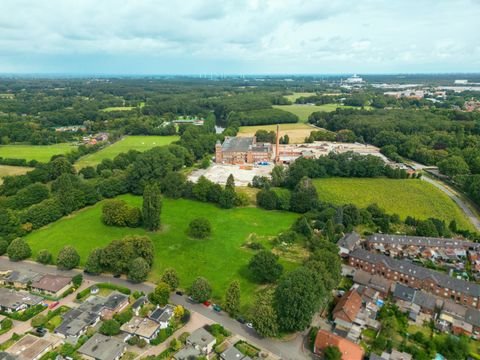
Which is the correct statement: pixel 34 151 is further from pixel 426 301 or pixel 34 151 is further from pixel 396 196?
pixel 426 301

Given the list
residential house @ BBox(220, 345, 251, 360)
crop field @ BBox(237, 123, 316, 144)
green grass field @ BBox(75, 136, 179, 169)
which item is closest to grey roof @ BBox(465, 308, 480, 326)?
residential house @ BBox(220, 345, 251, 360)

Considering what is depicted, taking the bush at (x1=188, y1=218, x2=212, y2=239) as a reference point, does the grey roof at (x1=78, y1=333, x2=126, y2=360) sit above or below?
below

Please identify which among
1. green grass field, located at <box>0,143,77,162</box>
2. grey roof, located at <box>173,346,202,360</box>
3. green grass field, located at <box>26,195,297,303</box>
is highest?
green grass field, located at <box>0,143,77,162</box>

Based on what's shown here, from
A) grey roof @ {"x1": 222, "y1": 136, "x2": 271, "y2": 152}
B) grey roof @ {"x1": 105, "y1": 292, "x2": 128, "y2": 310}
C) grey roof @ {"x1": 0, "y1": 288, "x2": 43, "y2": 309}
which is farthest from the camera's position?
grey roof @ {"x1": 222, "y1": 136, "x2": 271, "y2": 152}

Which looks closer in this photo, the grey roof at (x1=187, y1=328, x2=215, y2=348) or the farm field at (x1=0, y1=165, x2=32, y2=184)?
the grey roof at (x1=187, y1=328, x2=215, y2=348)

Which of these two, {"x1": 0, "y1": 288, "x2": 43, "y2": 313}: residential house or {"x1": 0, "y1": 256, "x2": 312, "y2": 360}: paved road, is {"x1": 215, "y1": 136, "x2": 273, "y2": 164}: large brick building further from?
{"x1": 0, "y1": 288, "x2": 43, "y2": 313}: residential house

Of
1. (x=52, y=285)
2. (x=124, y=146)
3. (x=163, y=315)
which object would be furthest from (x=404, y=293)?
(x=124, y=146)

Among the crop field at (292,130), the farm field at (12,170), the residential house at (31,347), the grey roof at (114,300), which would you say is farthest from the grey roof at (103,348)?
the crop field at (292,130)

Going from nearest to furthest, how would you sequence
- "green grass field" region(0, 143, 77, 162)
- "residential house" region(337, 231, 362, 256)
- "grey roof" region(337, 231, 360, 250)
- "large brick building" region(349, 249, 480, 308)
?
"large brick building" region(349, 249, 480, 308) < "residential house" region(337, 231, 362, 256) < "grey roof" region(337, 231, 360, 250) < "green grass field" region(0, 143, 77, 162)
